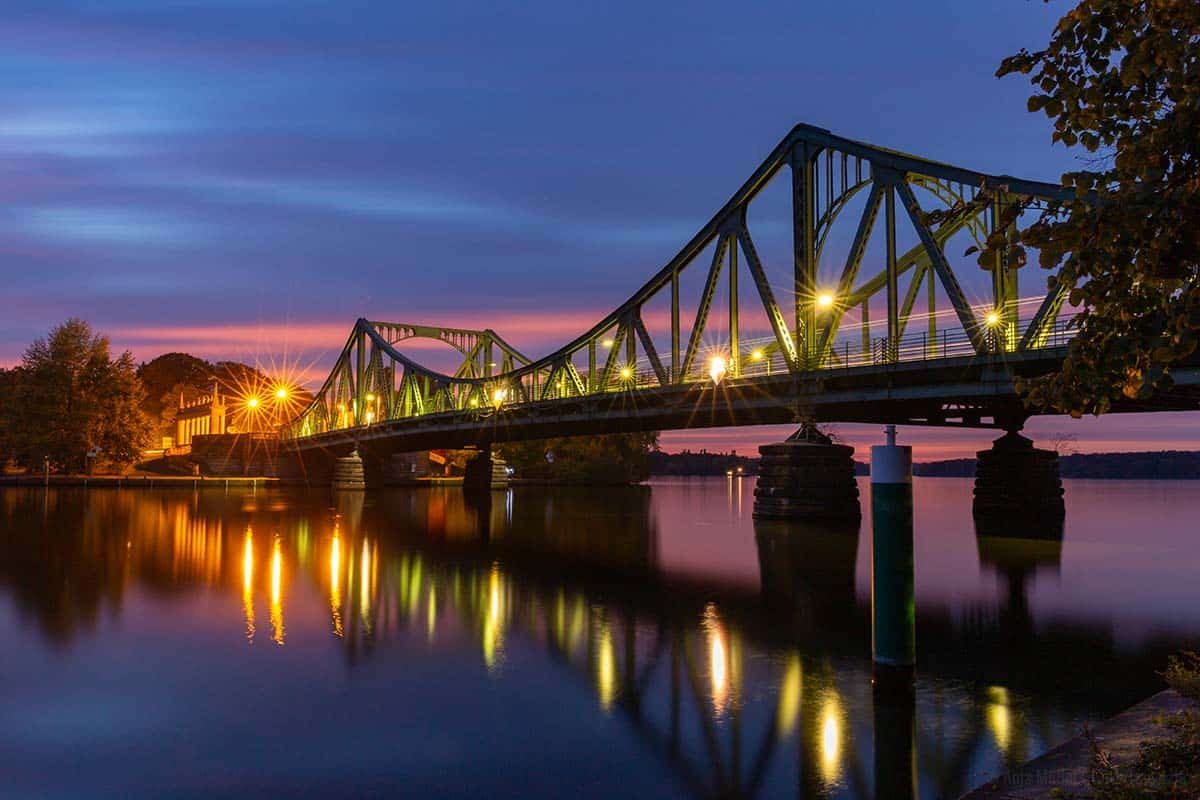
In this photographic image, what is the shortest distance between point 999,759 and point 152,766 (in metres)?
9.26

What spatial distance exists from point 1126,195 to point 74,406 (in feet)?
357

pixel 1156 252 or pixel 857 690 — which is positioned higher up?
pixel 1156 252

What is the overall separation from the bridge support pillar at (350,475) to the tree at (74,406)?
2081 centimetres

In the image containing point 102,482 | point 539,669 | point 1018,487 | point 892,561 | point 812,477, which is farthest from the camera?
point 102,482

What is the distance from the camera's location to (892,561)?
1302cm

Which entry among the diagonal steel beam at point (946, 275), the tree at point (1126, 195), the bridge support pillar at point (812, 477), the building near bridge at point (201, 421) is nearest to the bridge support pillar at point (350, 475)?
the building near bridge at point (201, 421)

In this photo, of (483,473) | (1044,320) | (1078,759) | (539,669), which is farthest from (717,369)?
(483,473)

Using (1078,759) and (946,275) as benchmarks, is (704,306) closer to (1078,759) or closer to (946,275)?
(946,275)

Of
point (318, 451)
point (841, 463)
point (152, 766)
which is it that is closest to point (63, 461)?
point (318, 451)

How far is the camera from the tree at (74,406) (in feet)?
322

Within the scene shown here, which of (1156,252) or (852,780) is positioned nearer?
(1156,252)

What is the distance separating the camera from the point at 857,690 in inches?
554

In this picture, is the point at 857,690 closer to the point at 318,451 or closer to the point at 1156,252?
the point at 1156,252

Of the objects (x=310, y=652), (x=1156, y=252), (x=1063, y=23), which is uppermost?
(x=1063, y=23)
